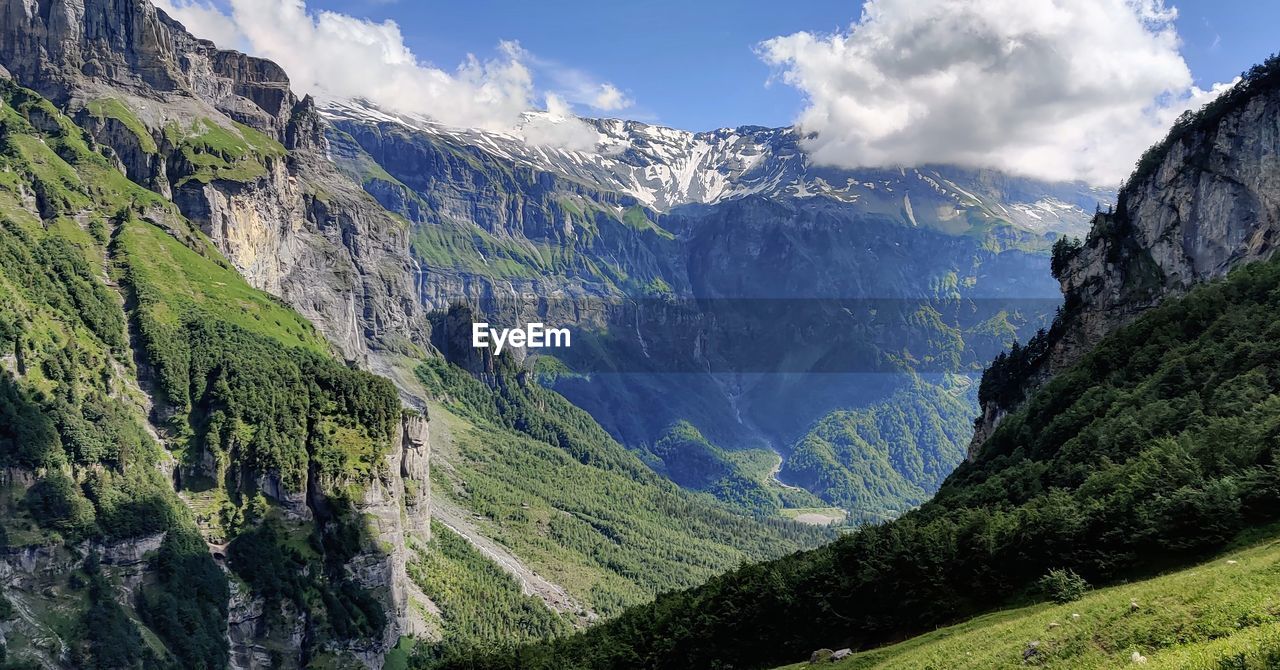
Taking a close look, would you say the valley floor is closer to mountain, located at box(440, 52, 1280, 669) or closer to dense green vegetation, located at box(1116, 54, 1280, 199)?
mountain, located at box(440, 52, 1280, 669)

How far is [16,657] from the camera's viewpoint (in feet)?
425

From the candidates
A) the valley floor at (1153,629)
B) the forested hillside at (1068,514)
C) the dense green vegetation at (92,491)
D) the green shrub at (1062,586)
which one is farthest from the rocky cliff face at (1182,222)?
the dense green vegetation at (92,491)

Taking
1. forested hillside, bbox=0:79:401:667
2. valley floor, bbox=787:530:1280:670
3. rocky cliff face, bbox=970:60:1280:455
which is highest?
rocky cliff face, bbox=970:60:1280:455

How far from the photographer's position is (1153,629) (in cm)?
4028

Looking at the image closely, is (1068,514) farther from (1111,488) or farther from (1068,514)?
(1111,488)

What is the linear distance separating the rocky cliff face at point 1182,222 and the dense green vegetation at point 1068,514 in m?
24.8

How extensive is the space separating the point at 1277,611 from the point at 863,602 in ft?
147

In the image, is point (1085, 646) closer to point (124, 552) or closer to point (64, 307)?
point (124, 552)

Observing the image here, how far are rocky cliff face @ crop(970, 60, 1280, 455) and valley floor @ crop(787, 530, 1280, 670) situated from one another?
9939 centimetres

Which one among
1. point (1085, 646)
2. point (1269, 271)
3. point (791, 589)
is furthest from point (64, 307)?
point (1269, 271)

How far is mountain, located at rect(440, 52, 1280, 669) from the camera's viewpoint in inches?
2469

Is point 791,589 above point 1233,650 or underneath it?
underneath

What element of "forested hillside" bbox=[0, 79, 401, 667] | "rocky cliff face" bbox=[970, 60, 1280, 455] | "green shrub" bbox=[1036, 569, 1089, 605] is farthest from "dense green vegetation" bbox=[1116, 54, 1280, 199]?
"forested hillside" bbox=[0, 79, 401, 667]

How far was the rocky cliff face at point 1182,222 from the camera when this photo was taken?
438 feet
